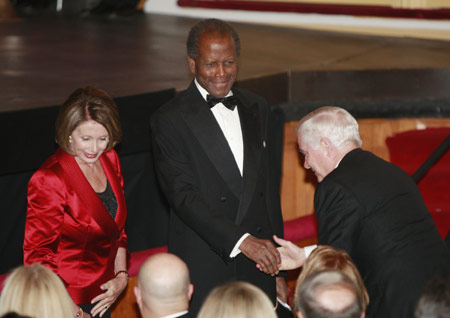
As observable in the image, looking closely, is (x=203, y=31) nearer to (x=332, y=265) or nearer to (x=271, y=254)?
(x=271, y=254)

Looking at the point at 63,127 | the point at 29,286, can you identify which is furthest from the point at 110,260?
the point at 29,286

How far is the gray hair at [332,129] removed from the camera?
284cm

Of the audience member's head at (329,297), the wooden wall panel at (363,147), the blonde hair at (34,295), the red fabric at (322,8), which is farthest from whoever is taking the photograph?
the red fabric at (322,8)

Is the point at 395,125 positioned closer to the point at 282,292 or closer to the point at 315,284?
the point at 282,292

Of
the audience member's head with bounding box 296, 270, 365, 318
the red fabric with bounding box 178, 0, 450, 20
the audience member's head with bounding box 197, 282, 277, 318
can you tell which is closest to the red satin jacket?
the audience member's head with bounding box 197, 282, 277, 318

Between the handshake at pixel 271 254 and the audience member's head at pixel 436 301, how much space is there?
1.02 m

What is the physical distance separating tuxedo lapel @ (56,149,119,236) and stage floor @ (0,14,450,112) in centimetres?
119

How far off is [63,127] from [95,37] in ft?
15.2

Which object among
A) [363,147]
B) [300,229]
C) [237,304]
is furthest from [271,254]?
[363,147]

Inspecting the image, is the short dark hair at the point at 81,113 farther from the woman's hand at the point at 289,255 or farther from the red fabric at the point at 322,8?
the red fabric at the point at 322,8

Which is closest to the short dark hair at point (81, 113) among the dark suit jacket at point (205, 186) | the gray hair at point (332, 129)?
the dark suit jacket at point (205, 186)

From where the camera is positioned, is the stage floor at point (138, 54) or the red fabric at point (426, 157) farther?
the red fabric at point (426, 157)

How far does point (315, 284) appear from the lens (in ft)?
6.73

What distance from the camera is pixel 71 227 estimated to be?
9.85ft
